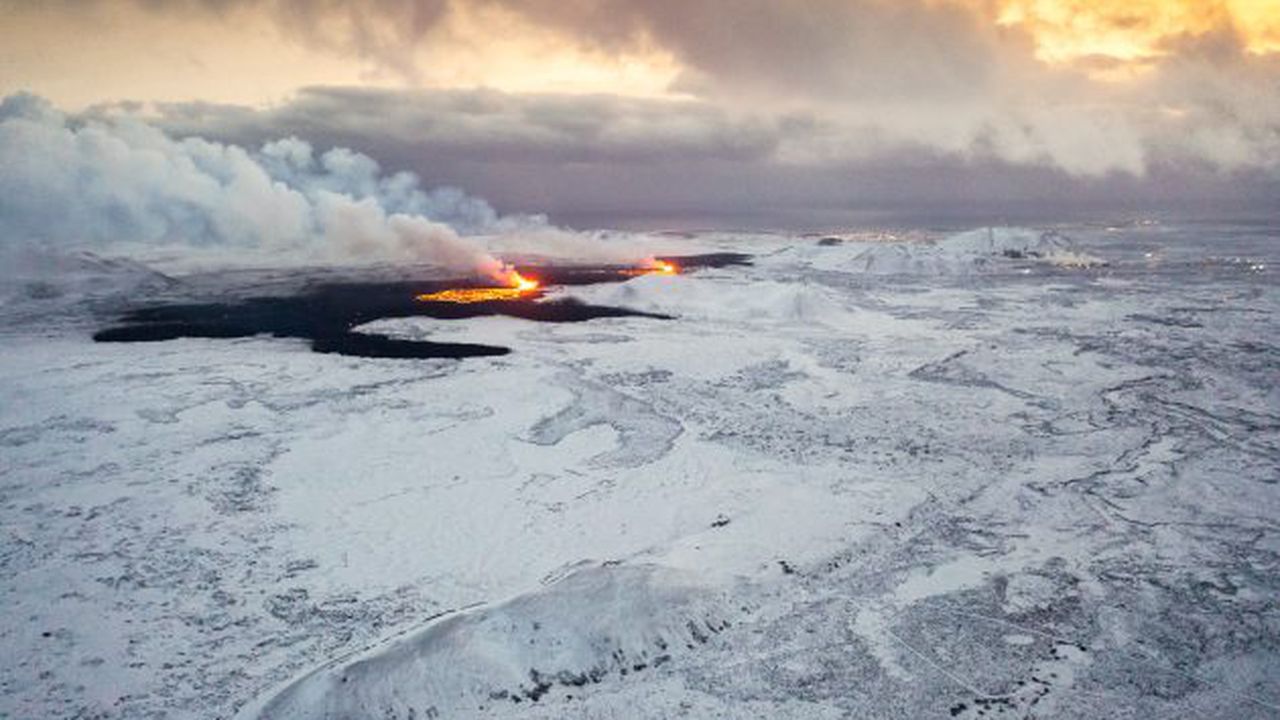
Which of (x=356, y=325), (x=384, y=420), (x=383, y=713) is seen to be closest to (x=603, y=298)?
(x=356, y=325)

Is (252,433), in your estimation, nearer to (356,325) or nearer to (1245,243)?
(356,325)

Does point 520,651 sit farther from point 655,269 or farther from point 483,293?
point 655,269

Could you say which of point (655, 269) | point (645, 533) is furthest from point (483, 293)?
point (645, 533)

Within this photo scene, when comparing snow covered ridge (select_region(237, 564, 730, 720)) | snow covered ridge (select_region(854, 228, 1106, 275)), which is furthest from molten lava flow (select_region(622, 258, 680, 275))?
snow covered ridge (select_region(237, 564, 730, 720))

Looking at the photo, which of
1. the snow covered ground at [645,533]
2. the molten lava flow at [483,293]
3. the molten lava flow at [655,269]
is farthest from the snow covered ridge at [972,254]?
the snow covered ground at [645,533]

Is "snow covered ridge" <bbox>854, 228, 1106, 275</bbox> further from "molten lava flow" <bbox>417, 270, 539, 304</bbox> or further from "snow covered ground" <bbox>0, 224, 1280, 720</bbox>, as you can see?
"snow covered ground" <bbox>0, 224, 1280, 720</bbox>

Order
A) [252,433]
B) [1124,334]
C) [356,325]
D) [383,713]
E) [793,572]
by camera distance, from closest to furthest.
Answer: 1. [383,713]
2. [793,572]
3. [252,433]
4. [1124,334]
5. [356,325]
